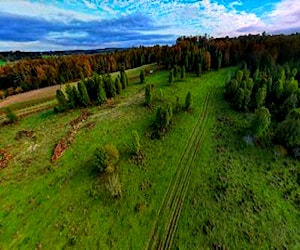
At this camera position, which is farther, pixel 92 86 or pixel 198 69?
pixel 198 69

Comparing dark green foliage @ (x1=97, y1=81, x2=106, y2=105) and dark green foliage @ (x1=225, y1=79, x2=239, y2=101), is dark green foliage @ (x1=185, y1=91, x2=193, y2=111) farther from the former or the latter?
dark green foliage @ (x1=97, y1=81, x2=106, y2=105)

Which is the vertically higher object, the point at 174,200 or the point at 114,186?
the point at 114,186

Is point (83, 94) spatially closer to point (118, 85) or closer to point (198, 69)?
point (118, 85)

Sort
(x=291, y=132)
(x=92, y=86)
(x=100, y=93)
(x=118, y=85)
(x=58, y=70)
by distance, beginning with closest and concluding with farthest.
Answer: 1. (x=291, y=132)
2. (x=100, y=93)
3. (x=92, y=86)
4. (x=118, y=85)
5. (x=58, y=70)

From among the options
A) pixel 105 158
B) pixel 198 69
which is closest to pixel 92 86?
pixel 105 158

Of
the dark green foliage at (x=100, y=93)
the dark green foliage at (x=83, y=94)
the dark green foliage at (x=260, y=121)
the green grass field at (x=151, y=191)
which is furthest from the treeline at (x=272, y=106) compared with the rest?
the dark green foliage at (x=83, y=94)

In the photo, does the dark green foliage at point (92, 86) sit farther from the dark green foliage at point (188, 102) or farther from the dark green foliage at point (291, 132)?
the dark green foliage at point (291, 132)
